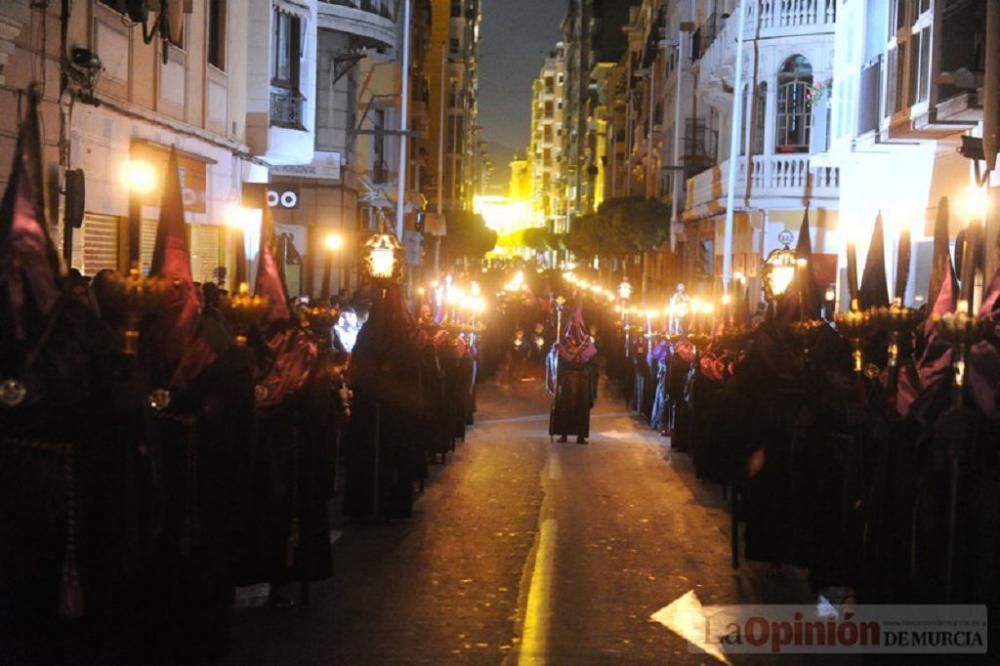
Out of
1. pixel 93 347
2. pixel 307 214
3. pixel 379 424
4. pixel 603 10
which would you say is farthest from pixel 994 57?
pixel 603 10

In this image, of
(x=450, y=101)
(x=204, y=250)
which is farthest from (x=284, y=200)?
(x=450, y=101)

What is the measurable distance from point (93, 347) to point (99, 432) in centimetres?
45

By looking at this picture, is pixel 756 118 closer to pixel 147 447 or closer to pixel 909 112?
pixel 909 112

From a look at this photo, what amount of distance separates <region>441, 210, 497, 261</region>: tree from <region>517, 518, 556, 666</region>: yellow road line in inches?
2644

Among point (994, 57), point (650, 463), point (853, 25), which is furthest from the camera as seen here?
point (853, 25)

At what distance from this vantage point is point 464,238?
8362cm

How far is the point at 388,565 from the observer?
11742 millimetres

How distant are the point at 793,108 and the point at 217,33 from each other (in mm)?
17047

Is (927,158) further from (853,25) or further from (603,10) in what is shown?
(603,10)

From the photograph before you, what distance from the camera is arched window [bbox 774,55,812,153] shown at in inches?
1394

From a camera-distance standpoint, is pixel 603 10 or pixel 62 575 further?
pixel 603 10

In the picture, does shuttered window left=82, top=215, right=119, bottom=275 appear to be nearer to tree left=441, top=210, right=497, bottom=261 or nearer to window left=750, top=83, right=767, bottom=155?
window left=750, top=83, right=767, bottom=155

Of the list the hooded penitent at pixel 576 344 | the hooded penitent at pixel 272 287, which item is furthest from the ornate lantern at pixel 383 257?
the hooded penitent at pixel 272 287

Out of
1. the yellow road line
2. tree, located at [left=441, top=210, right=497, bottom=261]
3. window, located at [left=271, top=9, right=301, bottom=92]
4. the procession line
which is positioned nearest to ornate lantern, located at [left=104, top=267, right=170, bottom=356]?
the yellow road line
